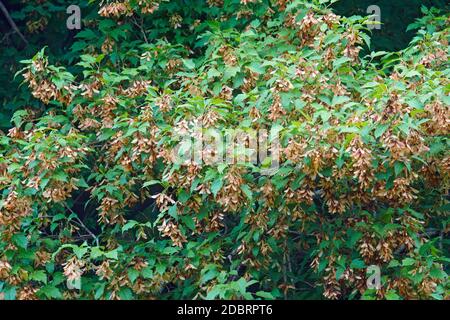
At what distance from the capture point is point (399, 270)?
612 cm

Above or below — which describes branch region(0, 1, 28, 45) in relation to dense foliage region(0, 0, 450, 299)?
above

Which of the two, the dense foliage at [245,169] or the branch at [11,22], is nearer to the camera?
the dense foliage at [245,169]

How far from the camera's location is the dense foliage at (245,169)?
5.94 metres

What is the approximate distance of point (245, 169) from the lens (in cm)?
598

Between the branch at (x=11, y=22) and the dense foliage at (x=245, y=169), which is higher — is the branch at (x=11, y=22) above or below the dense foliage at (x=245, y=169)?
above

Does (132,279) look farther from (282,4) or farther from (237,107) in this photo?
(282,4)

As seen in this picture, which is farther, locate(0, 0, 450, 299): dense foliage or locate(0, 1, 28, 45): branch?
locate(0, 1, 28, 45): branch

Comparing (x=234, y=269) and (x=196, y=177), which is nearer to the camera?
(x=196, y=177)

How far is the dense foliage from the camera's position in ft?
19.5

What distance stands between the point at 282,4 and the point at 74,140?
175 centimetres

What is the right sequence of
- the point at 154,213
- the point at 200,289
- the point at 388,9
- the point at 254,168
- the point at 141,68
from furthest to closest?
1. the point at 388,9
2. the point at 154,213
3. the point at 141,68
4. the point at 200,289
5. the point at 254,168

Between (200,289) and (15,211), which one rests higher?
(15,211)

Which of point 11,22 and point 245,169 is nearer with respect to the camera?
point 245,169

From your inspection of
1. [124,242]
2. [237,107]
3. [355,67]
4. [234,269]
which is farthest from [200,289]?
[355,67]
